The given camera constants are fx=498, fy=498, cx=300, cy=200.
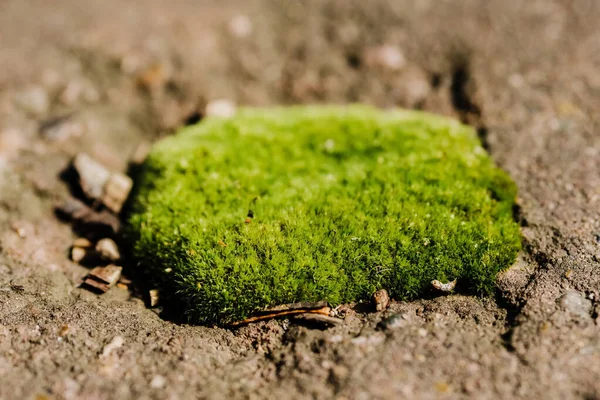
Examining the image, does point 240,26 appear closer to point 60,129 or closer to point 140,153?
point 140,153

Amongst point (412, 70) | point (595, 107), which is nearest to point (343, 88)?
point (412, 70)

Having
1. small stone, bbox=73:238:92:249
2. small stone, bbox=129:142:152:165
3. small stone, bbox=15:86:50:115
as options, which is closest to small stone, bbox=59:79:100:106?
small stone, bbox=15:86:50:115

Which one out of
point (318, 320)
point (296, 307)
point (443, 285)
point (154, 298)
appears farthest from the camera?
point (154, 298)

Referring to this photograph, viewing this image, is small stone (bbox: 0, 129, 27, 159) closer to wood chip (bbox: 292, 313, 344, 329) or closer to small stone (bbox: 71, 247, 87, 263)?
small stone (bbox: 71, 247, 87, 263)

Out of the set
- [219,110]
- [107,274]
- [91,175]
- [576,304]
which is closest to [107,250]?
[107,274]

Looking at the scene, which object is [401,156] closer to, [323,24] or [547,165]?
[547,165]

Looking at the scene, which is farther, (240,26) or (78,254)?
(240,26)

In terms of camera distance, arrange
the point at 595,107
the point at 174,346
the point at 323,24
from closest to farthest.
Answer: the point at 174,346, the point at 595,107, the point at 323,24
